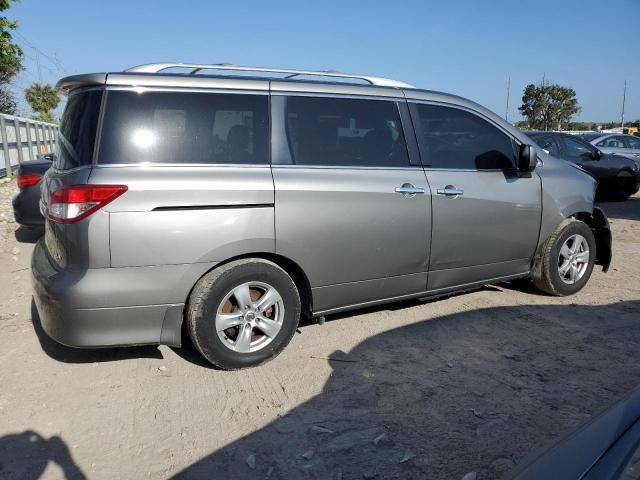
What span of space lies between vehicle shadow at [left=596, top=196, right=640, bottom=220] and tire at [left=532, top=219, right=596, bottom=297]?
5.62 metres

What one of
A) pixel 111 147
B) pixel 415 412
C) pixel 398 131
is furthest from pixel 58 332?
pixel 398 131

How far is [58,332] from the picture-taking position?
314 cm

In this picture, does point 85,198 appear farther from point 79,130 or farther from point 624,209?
point 624,209

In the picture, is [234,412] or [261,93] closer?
[234,412]

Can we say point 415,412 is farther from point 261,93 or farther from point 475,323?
point 261,93

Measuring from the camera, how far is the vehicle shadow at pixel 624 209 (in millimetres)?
10023

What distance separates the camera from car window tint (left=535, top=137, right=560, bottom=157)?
1064 centimetres

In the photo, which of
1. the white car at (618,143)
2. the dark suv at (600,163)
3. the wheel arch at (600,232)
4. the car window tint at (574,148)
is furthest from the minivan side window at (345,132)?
the white car at (618,143)

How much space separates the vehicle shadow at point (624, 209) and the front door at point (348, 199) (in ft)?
25.4

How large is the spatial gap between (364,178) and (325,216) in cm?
45

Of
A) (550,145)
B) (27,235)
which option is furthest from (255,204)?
(550,145)

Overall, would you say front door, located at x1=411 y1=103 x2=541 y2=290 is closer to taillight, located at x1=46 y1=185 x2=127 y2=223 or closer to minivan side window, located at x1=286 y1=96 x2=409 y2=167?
minivan side window, located at x1=286 y1=96 x2=409 y2=167

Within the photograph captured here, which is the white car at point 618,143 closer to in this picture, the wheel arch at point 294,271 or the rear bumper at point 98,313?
the wheel arch at point 294,271

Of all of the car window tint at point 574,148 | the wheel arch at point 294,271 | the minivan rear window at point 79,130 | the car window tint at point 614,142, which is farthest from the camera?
the car window tint at point 614,142
